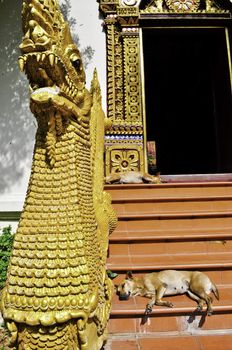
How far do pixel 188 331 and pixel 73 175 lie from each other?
1.42 metres

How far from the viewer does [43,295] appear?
142 centimetres

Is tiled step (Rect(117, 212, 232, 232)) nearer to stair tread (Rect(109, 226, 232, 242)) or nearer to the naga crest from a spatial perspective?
stair tread (Rect(109, 226, 232, 242))

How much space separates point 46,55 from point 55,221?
0.78 m

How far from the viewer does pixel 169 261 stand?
266 cm

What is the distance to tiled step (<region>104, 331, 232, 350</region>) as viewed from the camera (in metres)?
2.00

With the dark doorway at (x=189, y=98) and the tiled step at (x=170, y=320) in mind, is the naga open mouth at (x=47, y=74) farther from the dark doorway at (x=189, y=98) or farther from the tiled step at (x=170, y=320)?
the dark doorway at (x=189, y=98)

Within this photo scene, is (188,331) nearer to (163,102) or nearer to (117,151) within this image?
(117,151)

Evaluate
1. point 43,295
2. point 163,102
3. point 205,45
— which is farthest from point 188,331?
point 163,102

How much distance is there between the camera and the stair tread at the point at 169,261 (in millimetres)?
2555

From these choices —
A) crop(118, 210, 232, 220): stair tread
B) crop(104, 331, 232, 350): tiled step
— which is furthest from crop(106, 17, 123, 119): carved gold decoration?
crop(104, 331, 232, 350): tiled step

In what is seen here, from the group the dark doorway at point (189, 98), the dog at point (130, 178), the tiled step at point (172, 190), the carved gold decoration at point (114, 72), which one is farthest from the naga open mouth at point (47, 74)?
the dark doorway at point (189, 98)

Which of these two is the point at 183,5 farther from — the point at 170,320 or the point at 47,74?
the point at 170,320

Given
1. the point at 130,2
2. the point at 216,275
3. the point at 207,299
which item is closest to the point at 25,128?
the point at 130,2

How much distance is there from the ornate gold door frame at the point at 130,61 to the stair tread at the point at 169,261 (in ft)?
6.27
